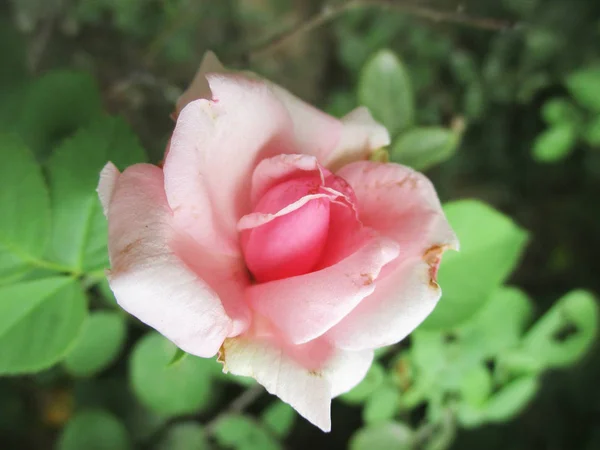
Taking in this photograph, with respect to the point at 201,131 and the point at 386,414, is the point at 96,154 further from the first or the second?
the point at 386,414

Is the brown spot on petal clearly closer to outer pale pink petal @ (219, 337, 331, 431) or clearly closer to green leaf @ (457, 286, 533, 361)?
outer pale pink petal @ (219, 337, 331, 431)

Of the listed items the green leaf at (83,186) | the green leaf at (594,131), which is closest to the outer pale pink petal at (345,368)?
the green leaf at (83,186)

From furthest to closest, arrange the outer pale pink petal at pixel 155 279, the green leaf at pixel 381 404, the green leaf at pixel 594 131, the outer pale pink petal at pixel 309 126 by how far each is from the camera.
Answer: the green leaf at pixel 594 131 < the green leaf at pixel 381 404 < the outer pale pink petal at pixel 309 126 < the outer pale pink petal at pixel 155 279

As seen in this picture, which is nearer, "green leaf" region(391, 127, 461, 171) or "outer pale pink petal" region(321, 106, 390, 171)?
"outer pale pink petal" region(321, 106, 390, 171)

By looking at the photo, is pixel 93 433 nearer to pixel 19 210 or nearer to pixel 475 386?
pixel 19 210

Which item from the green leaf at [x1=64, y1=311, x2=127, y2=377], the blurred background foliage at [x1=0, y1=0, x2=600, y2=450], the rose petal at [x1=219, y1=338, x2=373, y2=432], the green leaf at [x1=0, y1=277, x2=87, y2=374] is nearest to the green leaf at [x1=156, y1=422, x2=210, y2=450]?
the blurred background foliage at [x1=0, y1=0, x2=600, y2=450]

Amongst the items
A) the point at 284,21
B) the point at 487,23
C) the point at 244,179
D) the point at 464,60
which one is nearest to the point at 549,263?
the point at 464,60

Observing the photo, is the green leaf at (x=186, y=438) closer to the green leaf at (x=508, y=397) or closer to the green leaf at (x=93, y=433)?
the green leaf at (x=93, y=433)

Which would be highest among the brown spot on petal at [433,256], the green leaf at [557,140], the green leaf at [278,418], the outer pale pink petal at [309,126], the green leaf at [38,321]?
the outer pale pink petal at [309,126]
